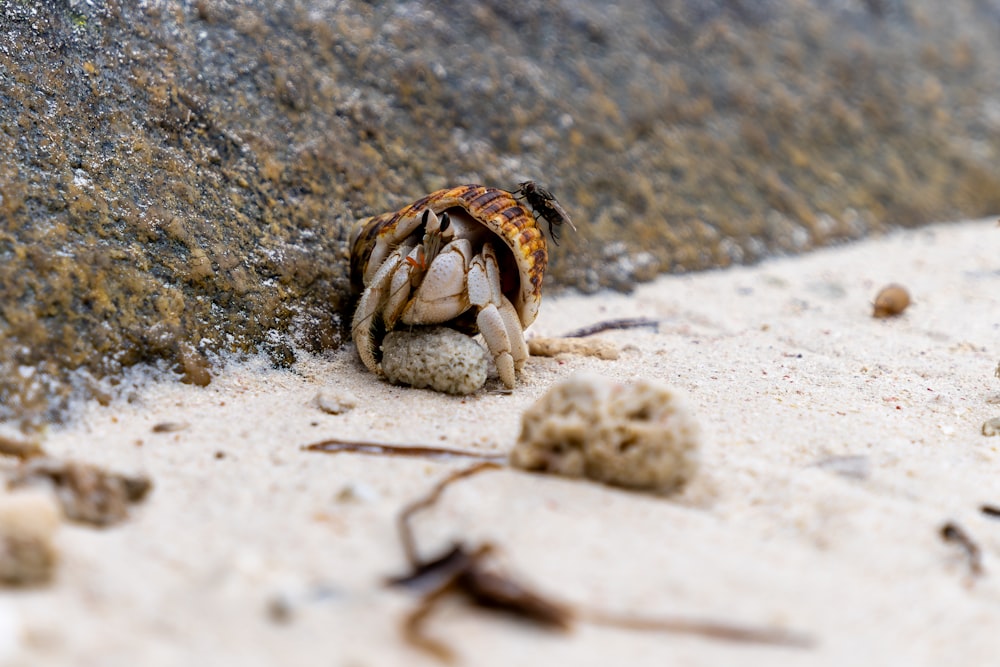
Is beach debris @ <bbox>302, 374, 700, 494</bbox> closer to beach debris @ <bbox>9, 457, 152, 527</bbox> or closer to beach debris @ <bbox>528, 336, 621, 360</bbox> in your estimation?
beach debris @ <bbox>9, 457, 152, 527</bbox>

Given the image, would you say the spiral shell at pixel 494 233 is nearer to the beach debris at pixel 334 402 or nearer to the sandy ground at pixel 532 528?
the sandy ground at pixel 532 528

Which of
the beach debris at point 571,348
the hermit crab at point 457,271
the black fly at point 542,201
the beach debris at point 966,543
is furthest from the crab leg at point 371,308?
the beach debris at point 966,543

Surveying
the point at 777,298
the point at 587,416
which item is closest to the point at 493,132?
the point at 777,298

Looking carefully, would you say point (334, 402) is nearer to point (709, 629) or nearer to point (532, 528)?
point (532, 528)

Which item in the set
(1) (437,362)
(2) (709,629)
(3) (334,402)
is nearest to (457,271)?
(1) (437,362)

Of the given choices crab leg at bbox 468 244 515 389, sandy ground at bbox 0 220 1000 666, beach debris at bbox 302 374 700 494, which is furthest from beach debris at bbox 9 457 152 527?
crab leg at bbox 468 244 515 389

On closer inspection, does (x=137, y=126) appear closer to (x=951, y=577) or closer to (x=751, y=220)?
Result: (x=951, y=577)
